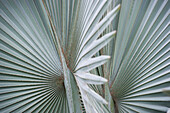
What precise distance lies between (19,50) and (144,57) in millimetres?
650

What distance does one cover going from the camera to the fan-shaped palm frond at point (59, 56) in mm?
724

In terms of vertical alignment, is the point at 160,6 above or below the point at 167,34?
above

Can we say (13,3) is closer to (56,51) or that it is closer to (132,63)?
(56,51)

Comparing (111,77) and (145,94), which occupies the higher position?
(111,77)

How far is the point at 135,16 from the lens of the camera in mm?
765

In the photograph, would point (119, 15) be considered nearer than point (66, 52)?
No

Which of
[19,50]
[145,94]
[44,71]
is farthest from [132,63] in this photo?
[19,50]

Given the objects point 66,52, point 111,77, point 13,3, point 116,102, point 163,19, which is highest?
point 13,3

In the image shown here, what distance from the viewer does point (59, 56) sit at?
2.33 ft

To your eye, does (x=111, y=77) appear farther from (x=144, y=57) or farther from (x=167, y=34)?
(x=167, y=34)

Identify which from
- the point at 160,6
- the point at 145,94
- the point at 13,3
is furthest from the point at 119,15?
the point at 13,3

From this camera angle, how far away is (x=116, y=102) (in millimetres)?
838

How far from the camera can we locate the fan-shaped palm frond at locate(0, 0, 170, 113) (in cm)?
72

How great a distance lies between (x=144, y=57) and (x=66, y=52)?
16.5 inches
